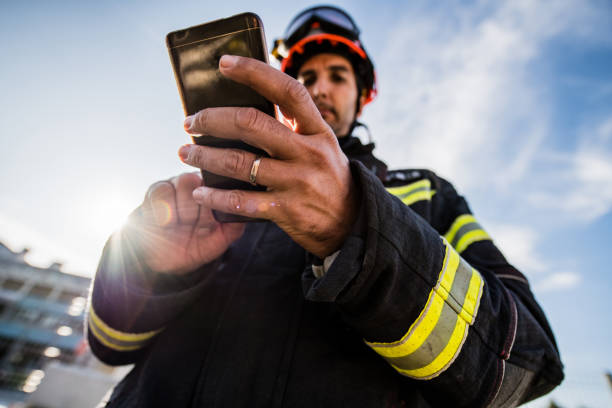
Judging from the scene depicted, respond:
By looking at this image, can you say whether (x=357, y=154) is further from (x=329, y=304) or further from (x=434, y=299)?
(x=434, y=299)

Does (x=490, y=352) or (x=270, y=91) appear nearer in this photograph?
(x=270, y=91)

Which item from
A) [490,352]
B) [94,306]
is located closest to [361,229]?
[490,352]

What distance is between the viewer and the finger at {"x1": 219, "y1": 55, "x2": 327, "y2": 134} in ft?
2.31

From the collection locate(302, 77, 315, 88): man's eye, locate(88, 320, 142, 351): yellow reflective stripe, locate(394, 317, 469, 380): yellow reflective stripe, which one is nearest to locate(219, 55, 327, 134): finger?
locate(394, 317, 469, 380): yellow reflective stripe

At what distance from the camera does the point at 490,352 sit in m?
0.84

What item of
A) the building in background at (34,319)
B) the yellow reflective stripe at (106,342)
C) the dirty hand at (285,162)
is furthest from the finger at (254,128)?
the building in background at (34,319)

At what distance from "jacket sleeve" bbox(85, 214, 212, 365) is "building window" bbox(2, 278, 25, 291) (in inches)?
1554

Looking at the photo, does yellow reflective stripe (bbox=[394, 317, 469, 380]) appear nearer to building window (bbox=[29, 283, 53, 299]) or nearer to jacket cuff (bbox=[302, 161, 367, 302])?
jacket cuff (bbox=[302, 161, 367, 302])

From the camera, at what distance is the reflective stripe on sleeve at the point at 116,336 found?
54.6 inches

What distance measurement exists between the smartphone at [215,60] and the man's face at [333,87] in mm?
1370

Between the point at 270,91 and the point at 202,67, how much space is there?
1.12 feet

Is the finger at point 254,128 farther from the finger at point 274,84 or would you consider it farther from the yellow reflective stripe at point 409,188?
the yellow reflective stripe at point 409,188

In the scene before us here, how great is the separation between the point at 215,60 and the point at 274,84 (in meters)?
0.32

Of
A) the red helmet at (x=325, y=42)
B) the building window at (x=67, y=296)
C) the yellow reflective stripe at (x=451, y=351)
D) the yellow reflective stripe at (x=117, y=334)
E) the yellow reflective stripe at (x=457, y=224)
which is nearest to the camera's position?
the yellow reflective stripe at (x=451, y=351)
